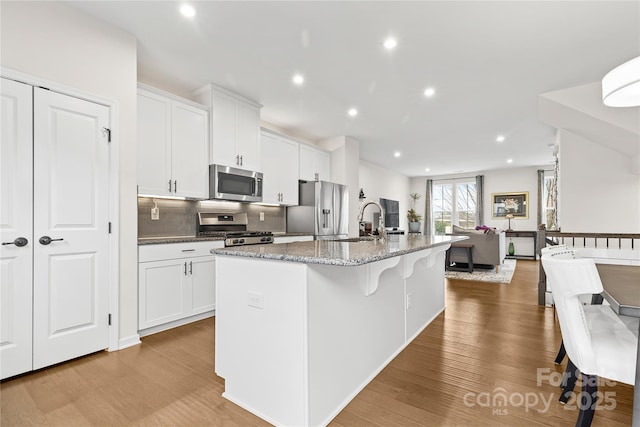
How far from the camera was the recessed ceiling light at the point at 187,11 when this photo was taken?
2.27m

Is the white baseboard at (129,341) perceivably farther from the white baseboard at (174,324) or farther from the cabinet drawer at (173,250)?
the cabinet drawer at (173,250)

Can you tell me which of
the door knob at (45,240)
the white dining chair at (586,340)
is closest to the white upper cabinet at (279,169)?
the door knob at (45,240)

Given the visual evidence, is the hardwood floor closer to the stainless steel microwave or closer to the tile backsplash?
the tile backsplash

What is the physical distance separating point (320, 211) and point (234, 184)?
1.63 metres

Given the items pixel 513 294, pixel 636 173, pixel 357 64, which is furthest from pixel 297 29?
pixel 636 173

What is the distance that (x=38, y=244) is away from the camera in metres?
2.13

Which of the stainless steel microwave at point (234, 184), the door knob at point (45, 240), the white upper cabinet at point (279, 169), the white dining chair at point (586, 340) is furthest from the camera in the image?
the white upper cabinet at point (279, 169)

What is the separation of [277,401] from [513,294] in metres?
4.15

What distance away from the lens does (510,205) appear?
351 inches

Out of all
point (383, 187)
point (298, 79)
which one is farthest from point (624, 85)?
point (383, 187)

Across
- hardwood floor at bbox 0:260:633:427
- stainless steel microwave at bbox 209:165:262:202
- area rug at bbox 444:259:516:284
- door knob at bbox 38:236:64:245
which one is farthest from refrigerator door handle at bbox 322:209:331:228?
door knob at bbox 38:236:64:245

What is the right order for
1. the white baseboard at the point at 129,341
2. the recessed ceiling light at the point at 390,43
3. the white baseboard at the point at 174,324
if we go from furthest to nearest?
the white baseboard at the point at 174,324, the recessed ceiling light at the point at 390,43, the white baseboard at the point at 129,341

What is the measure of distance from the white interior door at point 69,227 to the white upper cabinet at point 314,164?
3.10 meters

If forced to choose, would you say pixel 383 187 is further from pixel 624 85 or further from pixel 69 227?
pixel 69 227
